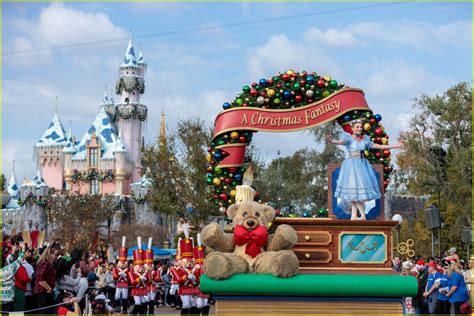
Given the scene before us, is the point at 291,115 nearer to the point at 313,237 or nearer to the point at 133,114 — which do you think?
the point at 313,237

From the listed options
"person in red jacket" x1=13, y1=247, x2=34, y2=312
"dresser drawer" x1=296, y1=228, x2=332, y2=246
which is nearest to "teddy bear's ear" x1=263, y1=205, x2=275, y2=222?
"dresser drawer" x1=296, y1=228, x2=332, y2=246

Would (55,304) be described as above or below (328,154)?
below

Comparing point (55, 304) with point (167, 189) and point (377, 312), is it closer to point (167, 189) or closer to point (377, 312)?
point (377, 312)

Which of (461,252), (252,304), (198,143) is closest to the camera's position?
(252,304)

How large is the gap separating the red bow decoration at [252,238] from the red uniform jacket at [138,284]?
9.09 meters

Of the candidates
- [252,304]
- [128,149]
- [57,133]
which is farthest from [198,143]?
[57,133]

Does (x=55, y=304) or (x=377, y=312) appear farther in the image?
(x=55, y=304)

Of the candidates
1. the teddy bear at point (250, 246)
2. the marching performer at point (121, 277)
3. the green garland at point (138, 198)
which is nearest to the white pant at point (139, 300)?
the marching performer at point (121, 277)

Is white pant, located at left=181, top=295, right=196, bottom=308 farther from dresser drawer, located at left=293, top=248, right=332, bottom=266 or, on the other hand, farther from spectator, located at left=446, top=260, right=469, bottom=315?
dresser drawer, located at left=293, top=248, right=332, bottom=266

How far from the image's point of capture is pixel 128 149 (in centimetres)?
10438

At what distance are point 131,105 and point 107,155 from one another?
7293mm

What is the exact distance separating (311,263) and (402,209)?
5866cm

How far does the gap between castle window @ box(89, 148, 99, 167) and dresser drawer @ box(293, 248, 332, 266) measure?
3693 inches

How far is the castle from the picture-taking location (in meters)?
100
